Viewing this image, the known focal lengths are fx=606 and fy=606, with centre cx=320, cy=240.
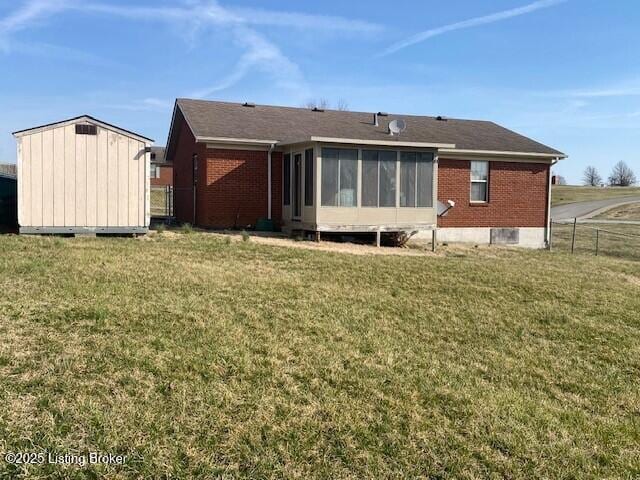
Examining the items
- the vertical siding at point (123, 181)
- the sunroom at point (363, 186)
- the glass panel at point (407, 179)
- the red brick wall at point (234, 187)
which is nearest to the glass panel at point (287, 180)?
the red brick wall at point (234, 187)

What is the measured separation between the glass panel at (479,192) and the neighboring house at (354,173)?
33 mm

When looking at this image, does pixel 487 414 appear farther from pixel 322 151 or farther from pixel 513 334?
pixel 322 151

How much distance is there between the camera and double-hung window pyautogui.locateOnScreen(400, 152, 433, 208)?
1451 centimetres

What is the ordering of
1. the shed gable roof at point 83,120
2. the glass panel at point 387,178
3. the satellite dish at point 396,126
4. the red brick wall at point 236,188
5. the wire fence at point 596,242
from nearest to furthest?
the shed gable roof at point 83,120 → the glass panel at point 387,178 → the red brick wall at point 236,188 → the satellite dish at point 396,126 → the wire fence at point 596,242

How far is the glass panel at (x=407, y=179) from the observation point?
14.5 meters

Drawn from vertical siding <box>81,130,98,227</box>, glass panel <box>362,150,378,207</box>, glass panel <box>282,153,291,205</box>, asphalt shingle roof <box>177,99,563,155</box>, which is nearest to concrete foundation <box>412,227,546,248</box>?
asphalt shingle roof <box>177,99,563,155</box>

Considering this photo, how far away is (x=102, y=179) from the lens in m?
12.0

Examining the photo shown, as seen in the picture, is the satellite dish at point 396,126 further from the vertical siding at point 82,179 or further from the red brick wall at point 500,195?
the vertical siding at point 82,179

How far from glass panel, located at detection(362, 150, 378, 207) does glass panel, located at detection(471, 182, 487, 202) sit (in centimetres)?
522

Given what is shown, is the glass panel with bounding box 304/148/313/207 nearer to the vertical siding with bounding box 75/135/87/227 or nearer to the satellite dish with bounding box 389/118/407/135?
the satellite dish with bounding box 389/118/407/135

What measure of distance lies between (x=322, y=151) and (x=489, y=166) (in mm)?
6888

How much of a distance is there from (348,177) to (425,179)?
Result: 2.08 m

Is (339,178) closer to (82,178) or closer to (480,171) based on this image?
(82,178)

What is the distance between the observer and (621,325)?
8023mm
